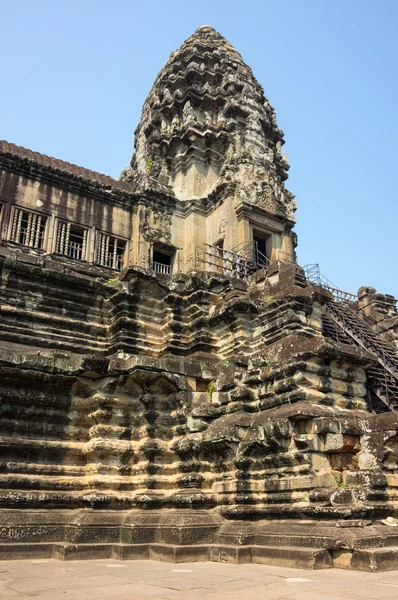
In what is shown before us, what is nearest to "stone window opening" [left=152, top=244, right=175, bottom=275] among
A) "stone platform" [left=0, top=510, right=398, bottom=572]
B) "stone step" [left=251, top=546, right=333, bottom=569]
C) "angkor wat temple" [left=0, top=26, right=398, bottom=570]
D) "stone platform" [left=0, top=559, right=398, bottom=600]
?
"angkor wat temple" [left=0, top=26, right=398, bottom=570]

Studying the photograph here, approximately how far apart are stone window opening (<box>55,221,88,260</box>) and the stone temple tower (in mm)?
2482

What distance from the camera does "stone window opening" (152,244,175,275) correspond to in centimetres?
2191

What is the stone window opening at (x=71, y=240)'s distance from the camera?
1959 cm

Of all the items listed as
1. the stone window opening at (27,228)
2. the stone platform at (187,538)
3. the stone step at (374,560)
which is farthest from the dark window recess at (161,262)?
the stone step at (374,560)

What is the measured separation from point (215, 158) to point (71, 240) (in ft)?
25.6

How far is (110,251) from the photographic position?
2088 centimetres

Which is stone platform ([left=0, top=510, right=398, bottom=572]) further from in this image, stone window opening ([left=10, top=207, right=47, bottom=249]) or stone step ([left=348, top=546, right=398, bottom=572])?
stone window opening ([left=10, top=207, right=47, bottom=249])

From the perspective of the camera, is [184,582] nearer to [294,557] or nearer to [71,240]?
[294,557]

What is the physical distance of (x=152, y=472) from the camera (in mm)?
11164

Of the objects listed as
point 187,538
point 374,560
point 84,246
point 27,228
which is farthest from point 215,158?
point 374,560

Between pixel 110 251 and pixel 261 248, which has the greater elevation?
pixel 261 248

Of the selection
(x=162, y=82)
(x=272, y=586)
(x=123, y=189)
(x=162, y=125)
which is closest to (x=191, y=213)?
(x=123, y=189)

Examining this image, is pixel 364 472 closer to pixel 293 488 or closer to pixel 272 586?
pixel 293 488

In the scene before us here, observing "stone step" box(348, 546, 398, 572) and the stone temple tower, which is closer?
"stone step" box(348, 546, 398, 572)
